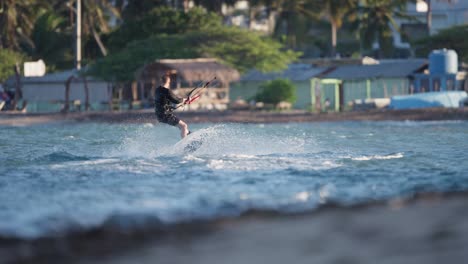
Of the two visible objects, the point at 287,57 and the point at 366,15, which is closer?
the point at 287,57

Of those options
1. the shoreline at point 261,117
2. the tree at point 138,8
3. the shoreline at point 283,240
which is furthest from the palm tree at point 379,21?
the shoreline at point 283,240

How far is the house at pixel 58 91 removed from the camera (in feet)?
173

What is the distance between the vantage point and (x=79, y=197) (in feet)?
45.8

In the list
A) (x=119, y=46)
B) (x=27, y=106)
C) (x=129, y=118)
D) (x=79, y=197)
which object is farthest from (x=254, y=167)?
(x=119, y=46)

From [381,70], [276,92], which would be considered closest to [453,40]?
[381,70]

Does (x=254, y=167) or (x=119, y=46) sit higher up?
(x=119, y=46)

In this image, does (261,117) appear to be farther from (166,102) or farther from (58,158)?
(166,102)

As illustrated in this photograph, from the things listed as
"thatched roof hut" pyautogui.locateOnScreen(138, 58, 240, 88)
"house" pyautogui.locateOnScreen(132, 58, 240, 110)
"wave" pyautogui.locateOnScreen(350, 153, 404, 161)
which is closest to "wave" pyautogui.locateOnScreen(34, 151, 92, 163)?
"wave" pyautogui.locateOnScreen(350, 153, 404, 161)

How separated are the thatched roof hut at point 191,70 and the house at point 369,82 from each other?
18.2 feet

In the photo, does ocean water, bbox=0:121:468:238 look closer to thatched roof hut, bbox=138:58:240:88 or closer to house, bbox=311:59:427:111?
thatched roof hut, bbox=138:58:240:88

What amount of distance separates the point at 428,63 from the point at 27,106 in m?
21.8

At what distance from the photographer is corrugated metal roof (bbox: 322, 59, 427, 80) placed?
50562mm

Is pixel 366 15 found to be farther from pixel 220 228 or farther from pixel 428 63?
pixel 220 228

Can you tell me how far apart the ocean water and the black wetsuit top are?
25.8 inches
